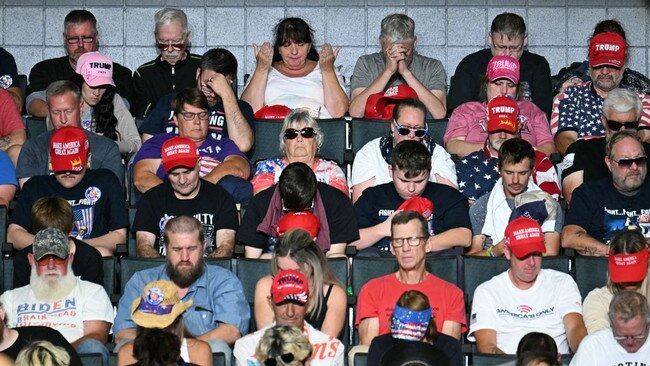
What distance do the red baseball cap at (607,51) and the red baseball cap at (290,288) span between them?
3701 millimetres

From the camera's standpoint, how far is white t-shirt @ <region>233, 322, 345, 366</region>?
798 centimetres

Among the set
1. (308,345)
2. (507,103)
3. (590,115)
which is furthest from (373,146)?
(308,345)

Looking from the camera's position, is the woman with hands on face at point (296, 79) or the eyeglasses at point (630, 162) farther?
the woman with hands on face at point (296, 79)

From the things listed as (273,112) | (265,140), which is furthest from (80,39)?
(265,140)

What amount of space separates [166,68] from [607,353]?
187 inches

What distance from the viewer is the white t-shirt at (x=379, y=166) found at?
10.1m

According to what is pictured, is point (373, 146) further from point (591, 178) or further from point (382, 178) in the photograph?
point (591, 178)

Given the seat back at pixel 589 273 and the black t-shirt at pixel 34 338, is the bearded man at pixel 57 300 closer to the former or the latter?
the black t-shirt at pixel 34 338

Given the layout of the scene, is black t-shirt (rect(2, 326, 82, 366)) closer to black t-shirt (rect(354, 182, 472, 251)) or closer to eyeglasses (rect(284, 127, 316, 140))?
black t-shirt (rect(354, 182, 472, 251))

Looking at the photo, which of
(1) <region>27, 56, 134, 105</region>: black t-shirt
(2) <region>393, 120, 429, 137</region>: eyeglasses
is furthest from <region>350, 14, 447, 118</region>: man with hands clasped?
(1) <region>27, 56, 134, 105</region>: black t-shirt

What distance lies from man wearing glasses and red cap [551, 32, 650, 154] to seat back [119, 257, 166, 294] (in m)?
3.29

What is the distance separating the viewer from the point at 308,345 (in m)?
7.44

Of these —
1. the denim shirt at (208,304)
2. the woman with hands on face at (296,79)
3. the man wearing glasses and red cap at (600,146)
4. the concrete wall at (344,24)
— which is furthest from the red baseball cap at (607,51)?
the denim shirt at (208,304)

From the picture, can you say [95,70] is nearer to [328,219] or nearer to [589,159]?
[328,219]
